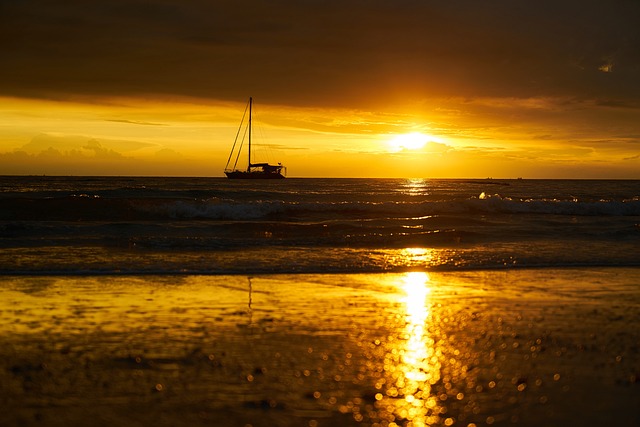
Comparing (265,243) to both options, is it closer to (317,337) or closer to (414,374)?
(317,337)

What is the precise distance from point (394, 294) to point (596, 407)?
5.90 m

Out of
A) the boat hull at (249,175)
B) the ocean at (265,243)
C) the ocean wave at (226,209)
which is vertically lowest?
the ocean at (265,243)

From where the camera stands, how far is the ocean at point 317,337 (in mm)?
5336

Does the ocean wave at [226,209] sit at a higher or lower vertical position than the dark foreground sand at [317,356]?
higher

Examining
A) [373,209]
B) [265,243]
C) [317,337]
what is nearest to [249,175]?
[373,209]

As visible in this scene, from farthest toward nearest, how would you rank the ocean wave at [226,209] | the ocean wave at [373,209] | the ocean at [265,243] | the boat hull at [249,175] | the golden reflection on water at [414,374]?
the boat hull at [249,175] → the ocean wave at [373,209] → the ocean wave at [226,209] → the ocean at [265,243] → the golden reflection on water at [414,374]

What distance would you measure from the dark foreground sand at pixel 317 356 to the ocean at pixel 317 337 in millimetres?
26

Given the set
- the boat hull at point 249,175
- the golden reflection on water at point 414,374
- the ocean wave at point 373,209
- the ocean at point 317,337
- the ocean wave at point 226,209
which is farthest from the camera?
the boat hull at point 249,175

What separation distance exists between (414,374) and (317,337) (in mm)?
1803

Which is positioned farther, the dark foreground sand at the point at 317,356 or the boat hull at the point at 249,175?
the boat hull at the point at 249,175

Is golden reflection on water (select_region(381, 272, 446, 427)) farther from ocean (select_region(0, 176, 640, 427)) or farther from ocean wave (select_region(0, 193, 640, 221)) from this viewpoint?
ocean wave (select_region(0, 193, 640, 221))

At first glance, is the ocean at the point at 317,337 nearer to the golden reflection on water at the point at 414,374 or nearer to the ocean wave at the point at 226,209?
the golden reflection on water at the point at 414,374

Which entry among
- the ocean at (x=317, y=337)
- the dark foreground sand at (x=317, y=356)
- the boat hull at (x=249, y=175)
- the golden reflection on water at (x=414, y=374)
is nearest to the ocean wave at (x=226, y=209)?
the ocean at (x=317, y=337)

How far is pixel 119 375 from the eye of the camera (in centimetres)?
619
